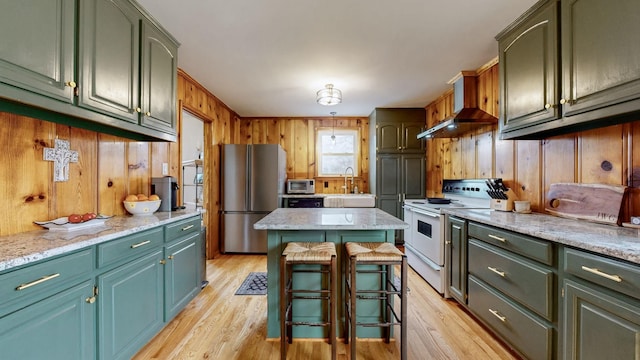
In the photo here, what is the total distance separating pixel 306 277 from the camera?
1854mm

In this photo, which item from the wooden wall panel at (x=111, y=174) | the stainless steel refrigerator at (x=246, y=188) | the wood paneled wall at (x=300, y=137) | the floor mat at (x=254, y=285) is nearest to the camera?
the wooden wall panel at (x=111, y=174)

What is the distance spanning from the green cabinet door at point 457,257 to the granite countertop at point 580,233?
30 centimetres

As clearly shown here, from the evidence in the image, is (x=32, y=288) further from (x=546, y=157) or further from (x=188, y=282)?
(x=546, y=157)

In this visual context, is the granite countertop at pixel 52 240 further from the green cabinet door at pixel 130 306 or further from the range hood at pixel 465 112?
the range hood at pixel 465 112

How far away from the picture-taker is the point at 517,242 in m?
1.61

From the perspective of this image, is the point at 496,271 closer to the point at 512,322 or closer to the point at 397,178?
the point at 512,322

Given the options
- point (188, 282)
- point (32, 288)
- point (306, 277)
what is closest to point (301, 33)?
point (306, 277)

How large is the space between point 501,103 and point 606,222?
1.15 meters

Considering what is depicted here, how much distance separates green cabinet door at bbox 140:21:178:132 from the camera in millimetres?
1924

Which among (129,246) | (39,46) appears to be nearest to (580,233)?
(129,246)

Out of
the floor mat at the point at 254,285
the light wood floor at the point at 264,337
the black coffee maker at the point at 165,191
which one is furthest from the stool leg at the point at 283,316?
the black coffee maker at the point at 165,191

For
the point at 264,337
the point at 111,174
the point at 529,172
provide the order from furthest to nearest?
the point at 529,172 < the point at 111,174 < the point at 264,337

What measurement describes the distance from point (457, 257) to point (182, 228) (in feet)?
8.24

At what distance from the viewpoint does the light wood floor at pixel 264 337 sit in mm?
1738
